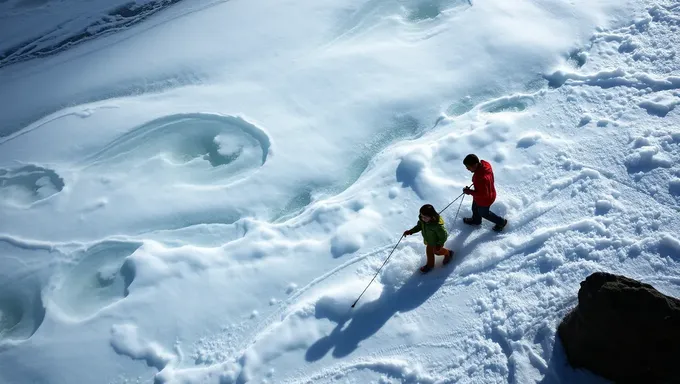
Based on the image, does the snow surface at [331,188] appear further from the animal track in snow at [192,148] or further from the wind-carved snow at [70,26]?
the wind-carved snow at [70,26]

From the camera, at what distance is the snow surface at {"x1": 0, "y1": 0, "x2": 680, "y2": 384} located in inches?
196

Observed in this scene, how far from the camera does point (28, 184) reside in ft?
23.8

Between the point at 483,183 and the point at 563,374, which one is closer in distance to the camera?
the point at 563,374

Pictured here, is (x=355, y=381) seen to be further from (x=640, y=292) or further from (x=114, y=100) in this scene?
(x=114, y=100)

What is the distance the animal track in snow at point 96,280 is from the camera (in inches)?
225

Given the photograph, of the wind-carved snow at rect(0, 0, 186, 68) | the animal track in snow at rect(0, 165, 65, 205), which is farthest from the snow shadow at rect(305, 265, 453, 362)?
the wind-carved snow at rect(0, 0, 186, 68)

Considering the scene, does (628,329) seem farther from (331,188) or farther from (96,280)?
(96,280)

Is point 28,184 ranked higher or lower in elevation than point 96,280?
higher

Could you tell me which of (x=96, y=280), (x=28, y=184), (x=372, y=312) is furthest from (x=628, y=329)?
(x=28, y=184)

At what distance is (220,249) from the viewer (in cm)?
590

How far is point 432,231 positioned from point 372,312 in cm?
109

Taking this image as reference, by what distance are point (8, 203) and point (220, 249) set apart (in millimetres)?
3508

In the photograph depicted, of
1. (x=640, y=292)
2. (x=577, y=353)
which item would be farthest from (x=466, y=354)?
(x=640, y=292)

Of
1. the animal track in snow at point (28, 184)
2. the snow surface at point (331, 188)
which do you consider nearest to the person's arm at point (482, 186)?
the snow surface at point (331, 188)
